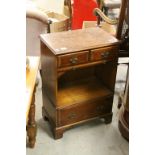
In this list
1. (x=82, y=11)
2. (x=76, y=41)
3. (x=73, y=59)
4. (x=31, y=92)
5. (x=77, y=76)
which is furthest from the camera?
(x=82, y=11)

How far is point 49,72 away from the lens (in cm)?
200

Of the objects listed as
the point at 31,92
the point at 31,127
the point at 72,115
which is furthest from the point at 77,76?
the point at 31,92

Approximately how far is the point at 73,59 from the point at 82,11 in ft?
5.98

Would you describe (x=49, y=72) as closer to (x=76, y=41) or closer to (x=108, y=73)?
(x=76, y=41)

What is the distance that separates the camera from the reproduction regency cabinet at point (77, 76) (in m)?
1.89

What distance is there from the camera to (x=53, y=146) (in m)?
2.09

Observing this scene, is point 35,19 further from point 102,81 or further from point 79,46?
point 102,81

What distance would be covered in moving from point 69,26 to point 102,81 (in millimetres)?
1458

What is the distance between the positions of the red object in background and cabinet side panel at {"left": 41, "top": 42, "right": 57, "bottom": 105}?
1.64m

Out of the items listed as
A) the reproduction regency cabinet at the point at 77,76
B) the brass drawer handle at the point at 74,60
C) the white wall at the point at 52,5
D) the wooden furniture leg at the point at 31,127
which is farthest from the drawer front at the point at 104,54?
the white wall at the point at 52,5

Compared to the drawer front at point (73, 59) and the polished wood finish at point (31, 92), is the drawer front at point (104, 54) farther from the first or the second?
the polished wood finish at point (31, 92)

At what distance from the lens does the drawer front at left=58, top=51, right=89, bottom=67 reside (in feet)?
6.02

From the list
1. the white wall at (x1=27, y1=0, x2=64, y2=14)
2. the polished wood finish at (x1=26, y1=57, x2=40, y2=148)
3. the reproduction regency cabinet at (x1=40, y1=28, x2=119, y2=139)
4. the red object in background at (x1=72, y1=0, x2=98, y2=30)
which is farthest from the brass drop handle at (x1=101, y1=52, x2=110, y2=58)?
the white wall at (x1=27, y1=0, x2=64, y2=14)
